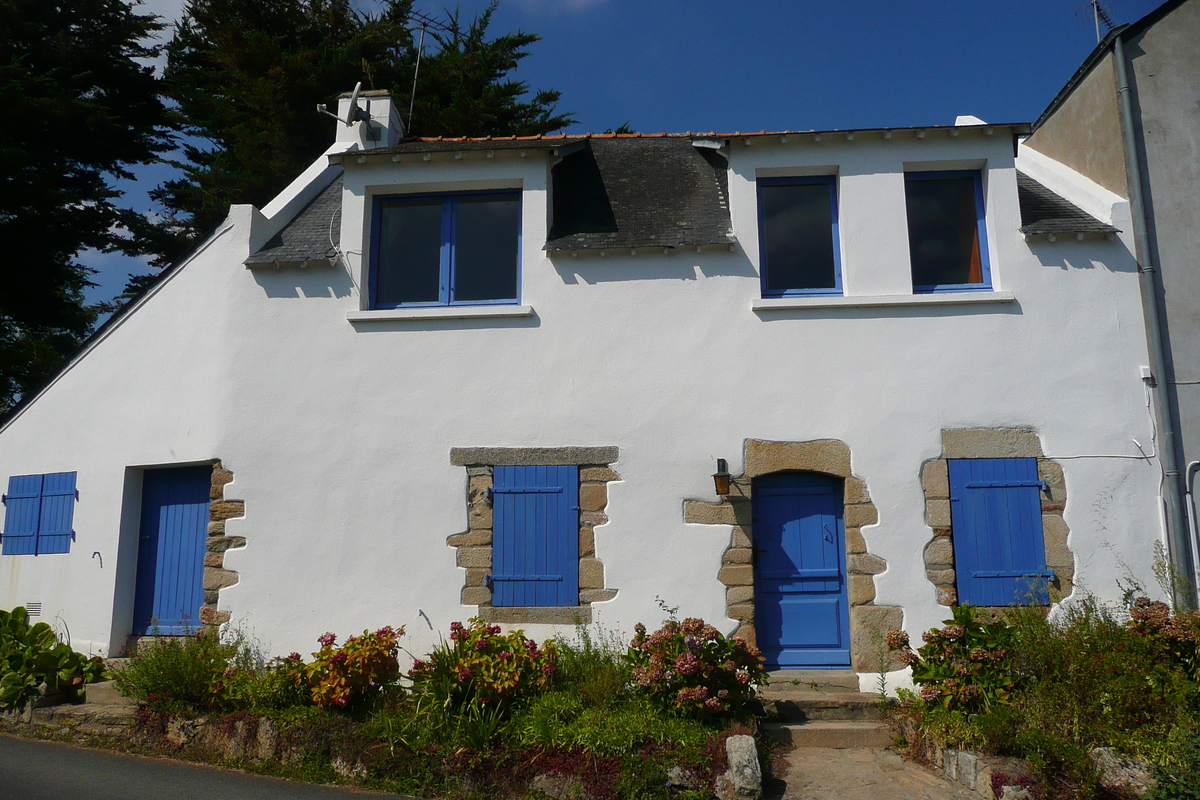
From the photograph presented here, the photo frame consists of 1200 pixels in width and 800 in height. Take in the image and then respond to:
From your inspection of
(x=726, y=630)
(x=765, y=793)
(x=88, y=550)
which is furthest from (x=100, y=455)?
(x=765, y=793)

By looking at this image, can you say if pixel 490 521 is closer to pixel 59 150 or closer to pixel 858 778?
pixel 858 778

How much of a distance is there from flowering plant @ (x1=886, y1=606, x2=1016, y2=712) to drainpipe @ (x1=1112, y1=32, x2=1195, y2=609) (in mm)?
1820

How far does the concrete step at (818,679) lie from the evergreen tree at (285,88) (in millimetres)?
12464


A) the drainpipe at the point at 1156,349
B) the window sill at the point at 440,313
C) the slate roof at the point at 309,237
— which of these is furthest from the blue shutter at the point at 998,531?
the slate roof at the point at 309,237

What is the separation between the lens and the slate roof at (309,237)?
7.62 m

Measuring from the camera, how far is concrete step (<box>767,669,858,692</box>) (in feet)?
21.2

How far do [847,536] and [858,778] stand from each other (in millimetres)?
2068

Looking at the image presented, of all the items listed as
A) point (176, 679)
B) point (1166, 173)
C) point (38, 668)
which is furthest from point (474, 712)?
point (1166, 173)

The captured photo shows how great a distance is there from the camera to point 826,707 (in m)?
6.20

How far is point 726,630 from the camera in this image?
6.71 metres

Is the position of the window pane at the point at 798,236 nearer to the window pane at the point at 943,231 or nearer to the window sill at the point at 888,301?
the window sill at the point at 888,301

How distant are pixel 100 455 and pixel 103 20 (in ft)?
38.6

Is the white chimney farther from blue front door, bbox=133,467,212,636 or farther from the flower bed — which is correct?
the flower bed

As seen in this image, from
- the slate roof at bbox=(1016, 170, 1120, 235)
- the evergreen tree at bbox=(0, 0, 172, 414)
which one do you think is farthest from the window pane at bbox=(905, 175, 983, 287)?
the evergreen tree at bbox=(0, 0, 172, 414)
